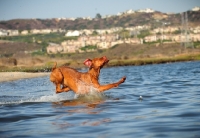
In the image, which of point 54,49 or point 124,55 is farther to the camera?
point 54,49

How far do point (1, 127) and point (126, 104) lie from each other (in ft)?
11.1

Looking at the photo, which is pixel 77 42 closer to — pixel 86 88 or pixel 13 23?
pixel 13 23

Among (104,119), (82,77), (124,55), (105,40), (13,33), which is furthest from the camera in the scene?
(13,33)

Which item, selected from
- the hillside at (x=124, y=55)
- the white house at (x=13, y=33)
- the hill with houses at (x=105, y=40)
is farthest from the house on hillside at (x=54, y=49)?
the white house at (x=13, y=33)

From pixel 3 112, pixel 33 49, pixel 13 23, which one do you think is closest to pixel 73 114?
pixel 3 112

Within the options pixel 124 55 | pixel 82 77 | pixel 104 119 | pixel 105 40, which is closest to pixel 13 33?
pixel 105 40

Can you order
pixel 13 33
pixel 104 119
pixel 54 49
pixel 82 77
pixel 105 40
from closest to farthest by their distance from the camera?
pixel 104 119, pixel 82 77, pixel 54 49, pixel 105 40, pixel 13 33

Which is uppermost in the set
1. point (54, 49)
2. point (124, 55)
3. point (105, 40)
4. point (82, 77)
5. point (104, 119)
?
point (105, 40)

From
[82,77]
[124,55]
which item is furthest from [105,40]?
[82,77]

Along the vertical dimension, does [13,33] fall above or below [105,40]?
above

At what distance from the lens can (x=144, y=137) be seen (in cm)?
566

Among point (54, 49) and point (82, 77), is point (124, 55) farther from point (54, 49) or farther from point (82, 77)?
point (82, 77)

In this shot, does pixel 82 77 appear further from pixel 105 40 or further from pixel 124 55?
pixel 105 40

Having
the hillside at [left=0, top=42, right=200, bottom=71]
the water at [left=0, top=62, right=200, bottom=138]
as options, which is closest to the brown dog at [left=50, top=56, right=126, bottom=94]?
the water at [left=0, top=62, right=200, bottom=138]
